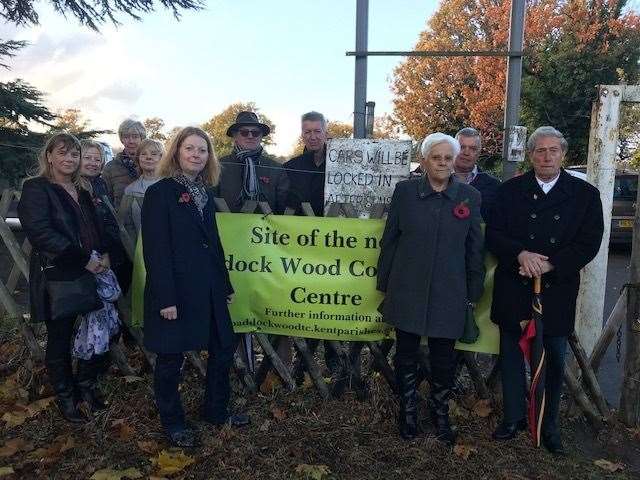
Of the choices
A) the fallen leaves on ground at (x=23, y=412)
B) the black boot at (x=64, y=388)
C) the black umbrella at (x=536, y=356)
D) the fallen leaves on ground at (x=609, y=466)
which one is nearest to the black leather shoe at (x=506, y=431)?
the black umbrella at (x=536, y=356)

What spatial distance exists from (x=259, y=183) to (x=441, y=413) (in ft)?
6.81

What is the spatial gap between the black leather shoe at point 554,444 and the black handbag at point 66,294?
9.70 ft

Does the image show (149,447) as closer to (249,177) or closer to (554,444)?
(249,177)

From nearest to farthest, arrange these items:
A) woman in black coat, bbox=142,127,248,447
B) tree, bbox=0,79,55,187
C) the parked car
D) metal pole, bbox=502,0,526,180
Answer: woman in black coat, bbox=142,127,248,447 → metal pole, bbox=502,0,526,180 → tree, bbox=0,79,55,187 → the parked car

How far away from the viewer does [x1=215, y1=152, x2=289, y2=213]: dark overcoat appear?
4125 mm

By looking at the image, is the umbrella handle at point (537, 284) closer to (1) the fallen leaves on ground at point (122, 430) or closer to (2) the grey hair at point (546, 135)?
(2) the grey hair at point (546, 135)

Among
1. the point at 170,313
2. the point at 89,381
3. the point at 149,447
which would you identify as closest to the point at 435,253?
the point at 170,313

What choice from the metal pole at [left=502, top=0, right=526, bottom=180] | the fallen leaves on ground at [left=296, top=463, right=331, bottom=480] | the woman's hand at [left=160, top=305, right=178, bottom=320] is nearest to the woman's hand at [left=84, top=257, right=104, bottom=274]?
the woman's hand at [left=160, top=305, right=178, bottom=320]

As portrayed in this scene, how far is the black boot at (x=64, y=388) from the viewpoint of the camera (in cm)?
350

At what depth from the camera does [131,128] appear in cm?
454

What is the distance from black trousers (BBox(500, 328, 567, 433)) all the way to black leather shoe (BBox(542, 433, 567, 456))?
3cm

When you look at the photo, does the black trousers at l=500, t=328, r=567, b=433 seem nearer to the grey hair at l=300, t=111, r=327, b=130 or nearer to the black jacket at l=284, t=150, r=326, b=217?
the black jacket at l=284, t=150, r=326, b=217

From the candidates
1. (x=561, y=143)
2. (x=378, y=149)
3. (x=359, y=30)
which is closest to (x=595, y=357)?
(x=561, y=143)

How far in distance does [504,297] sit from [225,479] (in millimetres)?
1930
